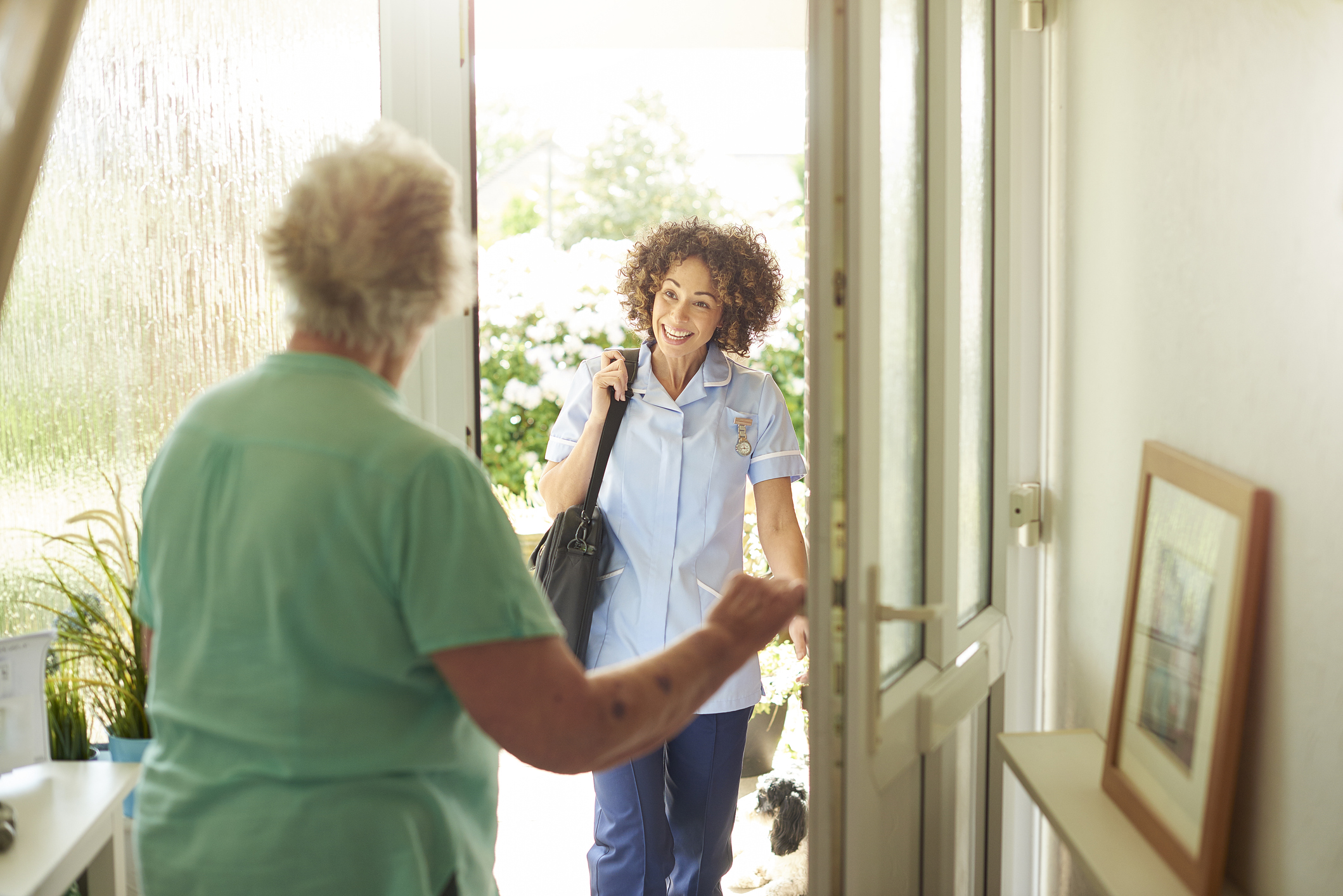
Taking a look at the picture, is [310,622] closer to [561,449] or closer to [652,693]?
[652,693]

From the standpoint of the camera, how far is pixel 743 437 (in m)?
2.03

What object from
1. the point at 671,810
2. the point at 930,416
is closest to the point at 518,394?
the point at 671,810

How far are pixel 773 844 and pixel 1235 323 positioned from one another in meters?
2.07

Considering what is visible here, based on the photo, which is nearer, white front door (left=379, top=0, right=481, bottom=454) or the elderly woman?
the elderly woman

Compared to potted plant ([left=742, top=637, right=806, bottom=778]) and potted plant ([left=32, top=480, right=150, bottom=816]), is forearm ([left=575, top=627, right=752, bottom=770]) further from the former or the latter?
potted plant ([left=742, top=637, right=806, bottom=778])

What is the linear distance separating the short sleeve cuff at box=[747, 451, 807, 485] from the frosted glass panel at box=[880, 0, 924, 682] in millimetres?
648

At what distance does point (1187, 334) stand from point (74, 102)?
1.89m

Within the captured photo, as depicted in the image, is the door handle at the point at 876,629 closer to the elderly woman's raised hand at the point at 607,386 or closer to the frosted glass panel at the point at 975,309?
the frosted glass panel at the point at 975,309

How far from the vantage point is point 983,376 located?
159cm

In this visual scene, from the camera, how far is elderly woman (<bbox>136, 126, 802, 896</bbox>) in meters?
0.93

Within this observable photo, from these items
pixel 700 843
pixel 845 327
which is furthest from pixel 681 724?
pixel 700 843

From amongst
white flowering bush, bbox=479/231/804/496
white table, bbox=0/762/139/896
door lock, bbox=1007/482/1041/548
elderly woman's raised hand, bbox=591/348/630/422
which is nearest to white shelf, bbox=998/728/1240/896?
door lock, bbox=1007/482/1041/548

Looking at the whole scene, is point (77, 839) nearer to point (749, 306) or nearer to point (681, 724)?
point (681, 724)

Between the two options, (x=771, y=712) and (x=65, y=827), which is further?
(x=771, y=712)
